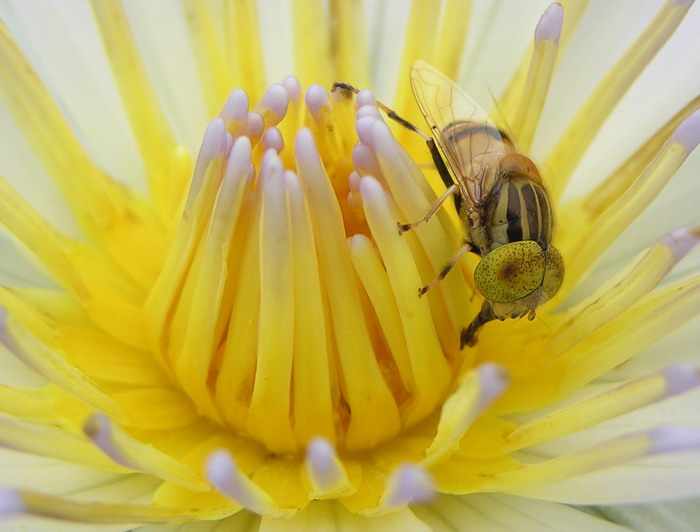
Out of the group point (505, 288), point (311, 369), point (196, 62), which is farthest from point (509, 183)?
point (196, 62)

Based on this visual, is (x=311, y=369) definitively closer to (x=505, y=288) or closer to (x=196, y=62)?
(x=505, y=288)

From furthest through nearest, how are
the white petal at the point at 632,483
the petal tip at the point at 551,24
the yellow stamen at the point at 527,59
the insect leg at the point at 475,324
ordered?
the yellow stamen at the point at 527,59 → the petal tip at the point at 551,24 → the insect leg at the point at 475,324 → the white petal at the point at 632,483

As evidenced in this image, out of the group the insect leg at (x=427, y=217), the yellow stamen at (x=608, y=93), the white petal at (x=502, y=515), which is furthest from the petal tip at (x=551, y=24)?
the white petal at (x=502, y=515)

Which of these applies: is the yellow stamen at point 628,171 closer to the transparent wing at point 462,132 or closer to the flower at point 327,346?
the flower at point 327,346

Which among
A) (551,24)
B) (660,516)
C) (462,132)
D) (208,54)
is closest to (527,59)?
(551,24)

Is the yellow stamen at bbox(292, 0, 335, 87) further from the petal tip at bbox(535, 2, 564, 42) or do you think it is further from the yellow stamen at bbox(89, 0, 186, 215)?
the petal tip at bbox(535, 2, 564, 42)

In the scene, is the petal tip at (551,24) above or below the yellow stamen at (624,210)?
above

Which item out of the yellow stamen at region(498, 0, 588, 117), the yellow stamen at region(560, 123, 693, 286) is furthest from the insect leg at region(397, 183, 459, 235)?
the yellow stamen at region(498, 0, 588, 117)

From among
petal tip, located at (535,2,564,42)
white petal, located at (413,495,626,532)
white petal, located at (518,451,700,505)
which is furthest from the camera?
petal tip, located at (535,2,564,42)
